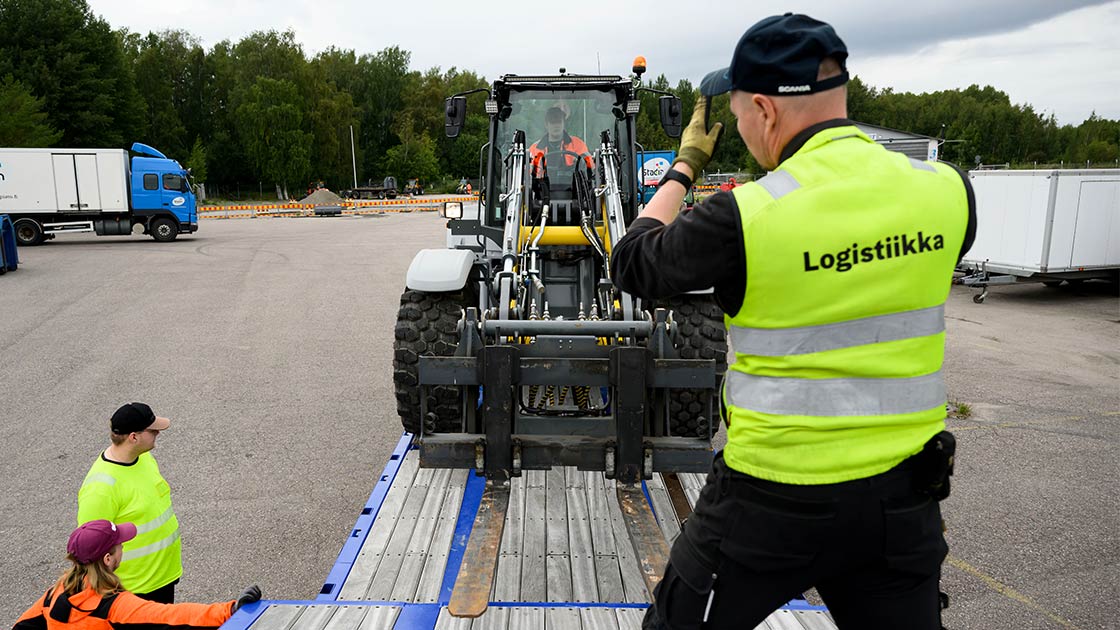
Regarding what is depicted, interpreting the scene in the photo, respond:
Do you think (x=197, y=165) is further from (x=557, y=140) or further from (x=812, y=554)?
(x=812, y=554)

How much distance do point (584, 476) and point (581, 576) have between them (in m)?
1.30

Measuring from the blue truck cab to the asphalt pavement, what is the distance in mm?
9165

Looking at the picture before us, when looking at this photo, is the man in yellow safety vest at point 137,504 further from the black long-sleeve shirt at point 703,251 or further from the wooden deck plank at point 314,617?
the black long-sleeve shirt at point 703,251

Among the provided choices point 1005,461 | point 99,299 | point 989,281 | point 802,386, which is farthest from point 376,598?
point 989,281

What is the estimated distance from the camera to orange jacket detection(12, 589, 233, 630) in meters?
2.90

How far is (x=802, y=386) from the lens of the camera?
1.68m

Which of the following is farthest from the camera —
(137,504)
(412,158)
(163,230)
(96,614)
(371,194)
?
(412,158)

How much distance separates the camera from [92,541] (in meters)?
2.92

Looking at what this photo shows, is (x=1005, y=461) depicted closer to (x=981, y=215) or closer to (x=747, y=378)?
(x=747, y=378)

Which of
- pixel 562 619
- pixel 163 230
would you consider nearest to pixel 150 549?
pixel 562 619

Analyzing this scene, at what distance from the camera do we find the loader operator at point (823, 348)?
162 cm

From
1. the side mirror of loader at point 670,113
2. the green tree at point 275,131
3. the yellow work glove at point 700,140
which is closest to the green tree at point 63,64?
the green tree at point 275,131

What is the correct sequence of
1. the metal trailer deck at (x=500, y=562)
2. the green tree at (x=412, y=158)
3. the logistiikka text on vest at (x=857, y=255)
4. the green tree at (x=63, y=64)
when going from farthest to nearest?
the green tree at (x=412, y=158)
the green tree at (x=63, y=64)
the metal trailer deck at (x=500, y=562)
the logistiikka text on vest at (x=857, y=255)

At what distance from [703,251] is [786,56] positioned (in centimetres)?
45
